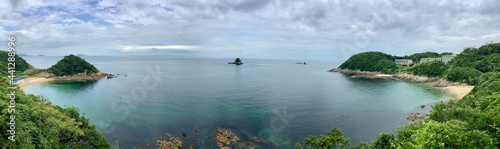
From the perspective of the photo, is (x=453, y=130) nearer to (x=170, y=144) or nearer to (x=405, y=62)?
(x=170, y=144)

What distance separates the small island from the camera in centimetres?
10531

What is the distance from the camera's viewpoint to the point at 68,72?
363 feet

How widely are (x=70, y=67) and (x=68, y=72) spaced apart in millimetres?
2978

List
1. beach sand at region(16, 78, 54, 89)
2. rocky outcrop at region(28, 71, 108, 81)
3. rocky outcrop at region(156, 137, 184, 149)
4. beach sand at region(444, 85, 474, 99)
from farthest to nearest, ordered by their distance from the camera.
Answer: rocky outcrop at region(28, 71, 108, 81) < beach sand at region(16, 78, 54, 89) < beach sand at region(444, 85, 474, 99) < rocky outcrop at region(156, 137, 184, 149)

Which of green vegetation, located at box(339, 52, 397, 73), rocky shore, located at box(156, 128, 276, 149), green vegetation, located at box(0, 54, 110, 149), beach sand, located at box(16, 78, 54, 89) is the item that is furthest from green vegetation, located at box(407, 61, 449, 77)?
beach sand, located at box(16, 78, 54, 89)

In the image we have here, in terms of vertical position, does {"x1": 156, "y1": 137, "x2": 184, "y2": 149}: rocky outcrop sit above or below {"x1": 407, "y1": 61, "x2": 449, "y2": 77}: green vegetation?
below

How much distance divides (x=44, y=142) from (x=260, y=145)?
2741cm

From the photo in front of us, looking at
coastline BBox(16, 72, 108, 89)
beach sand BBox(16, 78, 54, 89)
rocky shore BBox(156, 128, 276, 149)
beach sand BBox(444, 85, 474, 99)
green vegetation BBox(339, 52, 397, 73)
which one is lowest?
rocky shore BBox(156, 128, 276, 149)

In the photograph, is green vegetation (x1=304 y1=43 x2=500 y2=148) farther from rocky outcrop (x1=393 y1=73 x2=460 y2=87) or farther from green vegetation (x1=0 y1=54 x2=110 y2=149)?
rocky outcrop (x1=393 y1=73 x2=460 y2=87)

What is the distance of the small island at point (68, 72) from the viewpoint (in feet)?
346

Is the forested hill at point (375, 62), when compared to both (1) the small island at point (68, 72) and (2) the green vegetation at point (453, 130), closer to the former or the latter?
(2) the green vegetation at point (453, 130)

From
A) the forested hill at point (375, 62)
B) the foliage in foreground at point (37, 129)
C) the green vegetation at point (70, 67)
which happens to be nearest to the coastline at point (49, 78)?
the green vegetation at point (70, 67)

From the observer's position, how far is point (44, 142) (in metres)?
19.6

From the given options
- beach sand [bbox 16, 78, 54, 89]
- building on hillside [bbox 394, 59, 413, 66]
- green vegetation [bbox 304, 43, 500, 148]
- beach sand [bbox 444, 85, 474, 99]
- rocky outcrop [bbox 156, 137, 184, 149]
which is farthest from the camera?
building on hillside [bbox 394, 59, 413, 66]
